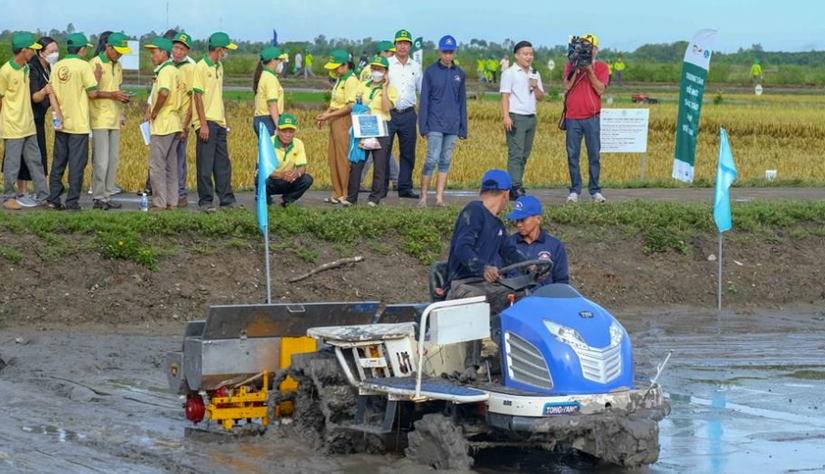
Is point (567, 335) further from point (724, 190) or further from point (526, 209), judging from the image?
point (724, 190)

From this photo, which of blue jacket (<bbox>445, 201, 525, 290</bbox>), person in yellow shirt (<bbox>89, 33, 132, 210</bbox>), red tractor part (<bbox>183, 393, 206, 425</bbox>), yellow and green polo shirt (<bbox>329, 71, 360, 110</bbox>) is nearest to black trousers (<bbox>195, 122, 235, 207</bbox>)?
person in yellow shirt (<bbox>89, 33, 132, 210</bbox>)

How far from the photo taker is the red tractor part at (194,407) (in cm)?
1056

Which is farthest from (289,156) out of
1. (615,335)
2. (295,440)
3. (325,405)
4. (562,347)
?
(562,347)

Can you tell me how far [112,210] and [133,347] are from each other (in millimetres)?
3648

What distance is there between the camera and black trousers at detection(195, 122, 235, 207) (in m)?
17.0

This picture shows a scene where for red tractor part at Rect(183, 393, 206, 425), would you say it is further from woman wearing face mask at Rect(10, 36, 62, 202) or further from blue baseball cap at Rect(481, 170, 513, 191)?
woman wearing face mask at Rect(10, 36, 62, 202)

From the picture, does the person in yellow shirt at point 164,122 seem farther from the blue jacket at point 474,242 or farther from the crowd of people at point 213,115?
the blue jacket at point 474,242

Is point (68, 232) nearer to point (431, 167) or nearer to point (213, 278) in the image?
point (213, 278)

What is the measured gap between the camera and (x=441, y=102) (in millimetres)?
17734

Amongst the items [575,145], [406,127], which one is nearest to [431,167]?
[406,127]

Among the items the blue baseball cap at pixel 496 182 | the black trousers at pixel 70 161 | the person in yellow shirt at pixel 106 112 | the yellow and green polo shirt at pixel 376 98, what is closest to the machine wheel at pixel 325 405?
the blue baseball cap at pixel 496 182

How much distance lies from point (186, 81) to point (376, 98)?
2.53 meters

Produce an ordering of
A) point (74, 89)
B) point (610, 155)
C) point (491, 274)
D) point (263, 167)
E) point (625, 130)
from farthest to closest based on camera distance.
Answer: point (610, 155)
point (625, 130)
point (74, 89)
point (263, 167)
point (491, 274)

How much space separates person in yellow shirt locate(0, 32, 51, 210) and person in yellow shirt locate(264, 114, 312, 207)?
9.31 ft
